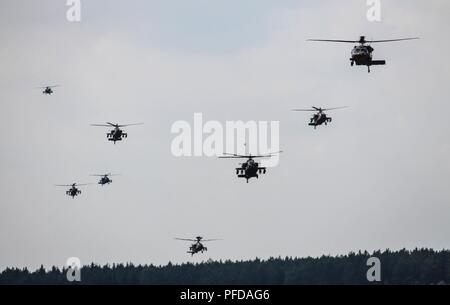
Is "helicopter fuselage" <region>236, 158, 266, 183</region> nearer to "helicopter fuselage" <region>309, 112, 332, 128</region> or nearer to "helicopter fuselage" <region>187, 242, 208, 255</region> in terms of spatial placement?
"helicopter fuselage" <region>309, 112, 332, 128</region>

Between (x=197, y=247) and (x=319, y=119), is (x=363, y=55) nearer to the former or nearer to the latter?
(x=319, y=119)

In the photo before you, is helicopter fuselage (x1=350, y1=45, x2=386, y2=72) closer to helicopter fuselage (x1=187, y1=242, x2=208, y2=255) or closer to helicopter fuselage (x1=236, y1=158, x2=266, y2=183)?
helicopter fuselage (x1=236, y1=158, x2=266, y2=183)

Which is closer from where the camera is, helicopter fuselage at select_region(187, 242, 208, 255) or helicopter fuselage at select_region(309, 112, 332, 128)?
helicopter fuselage at select_region(309, 112, 332, 128)

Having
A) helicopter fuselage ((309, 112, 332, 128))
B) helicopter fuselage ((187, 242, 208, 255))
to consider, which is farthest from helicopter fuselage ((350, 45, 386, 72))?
helicopter fuselage ((187, 242, 208, 255))

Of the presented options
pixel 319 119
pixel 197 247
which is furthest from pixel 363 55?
pixel 197 247

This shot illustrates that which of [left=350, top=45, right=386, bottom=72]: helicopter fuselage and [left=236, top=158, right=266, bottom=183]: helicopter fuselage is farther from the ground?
[left=350, top=45, right=386, bottom=72]: helicopter fuselage

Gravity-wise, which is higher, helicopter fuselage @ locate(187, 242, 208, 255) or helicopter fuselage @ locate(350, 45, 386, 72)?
helicopter fuselage @ locate(350, 45, 386, 72)

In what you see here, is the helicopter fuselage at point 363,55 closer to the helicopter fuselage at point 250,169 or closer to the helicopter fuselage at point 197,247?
the helicopter fuselage at point 250,169

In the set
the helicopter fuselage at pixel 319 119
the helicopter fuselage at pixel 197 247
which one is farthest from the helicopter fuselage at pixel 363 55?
the helicopter fuselage at pixel 197 247
